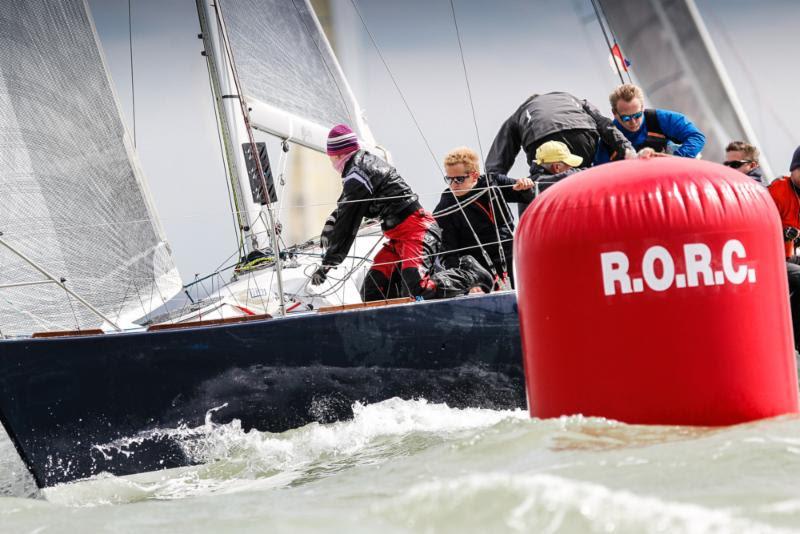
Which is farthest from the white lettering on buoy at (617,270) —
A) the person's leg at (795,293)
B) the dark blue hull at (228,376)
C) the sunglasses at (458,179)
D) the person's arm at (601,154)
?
the person's arm at (601,154)

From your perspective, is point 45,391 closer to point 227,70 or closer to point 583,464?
point 583,464

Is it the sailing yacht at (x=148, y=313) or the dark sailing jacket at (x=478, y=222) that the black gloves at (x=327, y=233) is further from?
the dark sailing jacket at (x=478, y=222)

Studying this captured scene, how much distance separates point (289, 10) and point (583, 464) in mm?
6341

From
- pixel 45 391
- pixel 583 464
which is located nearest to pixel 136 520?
pixel 583 464

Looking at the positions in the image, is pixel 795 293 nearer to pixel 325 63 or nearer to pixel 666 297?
pixel 666 297

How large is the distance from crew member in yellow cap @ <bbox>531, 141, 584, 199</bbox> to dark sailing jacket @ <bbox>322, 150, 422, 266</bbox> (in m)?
0.61

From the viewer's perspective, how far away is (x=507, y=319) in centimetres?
436

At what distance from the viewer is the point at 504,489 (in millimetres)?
2076

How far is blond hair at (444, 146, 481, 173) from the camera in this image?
485 centimetres

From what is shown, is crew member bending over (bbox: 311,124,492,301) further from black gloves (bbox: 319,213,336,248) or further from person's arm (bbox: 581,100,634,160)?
person's arm (bbox: 581,100,634,160)

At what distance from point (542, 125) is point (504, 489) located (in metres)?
3.30

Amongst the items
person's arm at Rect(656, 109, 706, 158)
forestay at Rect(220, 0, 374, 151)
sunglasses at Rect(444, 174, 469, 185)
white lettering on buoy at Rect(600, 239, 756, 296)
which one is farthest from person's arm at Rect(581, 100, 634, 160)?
forestay at Rect(220, 0, 374, 151)

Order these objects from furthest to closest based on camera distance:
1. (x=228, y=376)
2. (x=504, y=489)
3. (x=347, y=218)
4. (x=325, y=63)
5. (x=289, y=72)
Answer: (x=325, y=63) → (x=289, y=72) → (x=347, y=218) → (x=228, y=376) → (x=504, y=489)

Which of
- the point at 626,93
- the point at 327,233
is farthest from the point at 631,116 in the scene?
the point at 327,233
